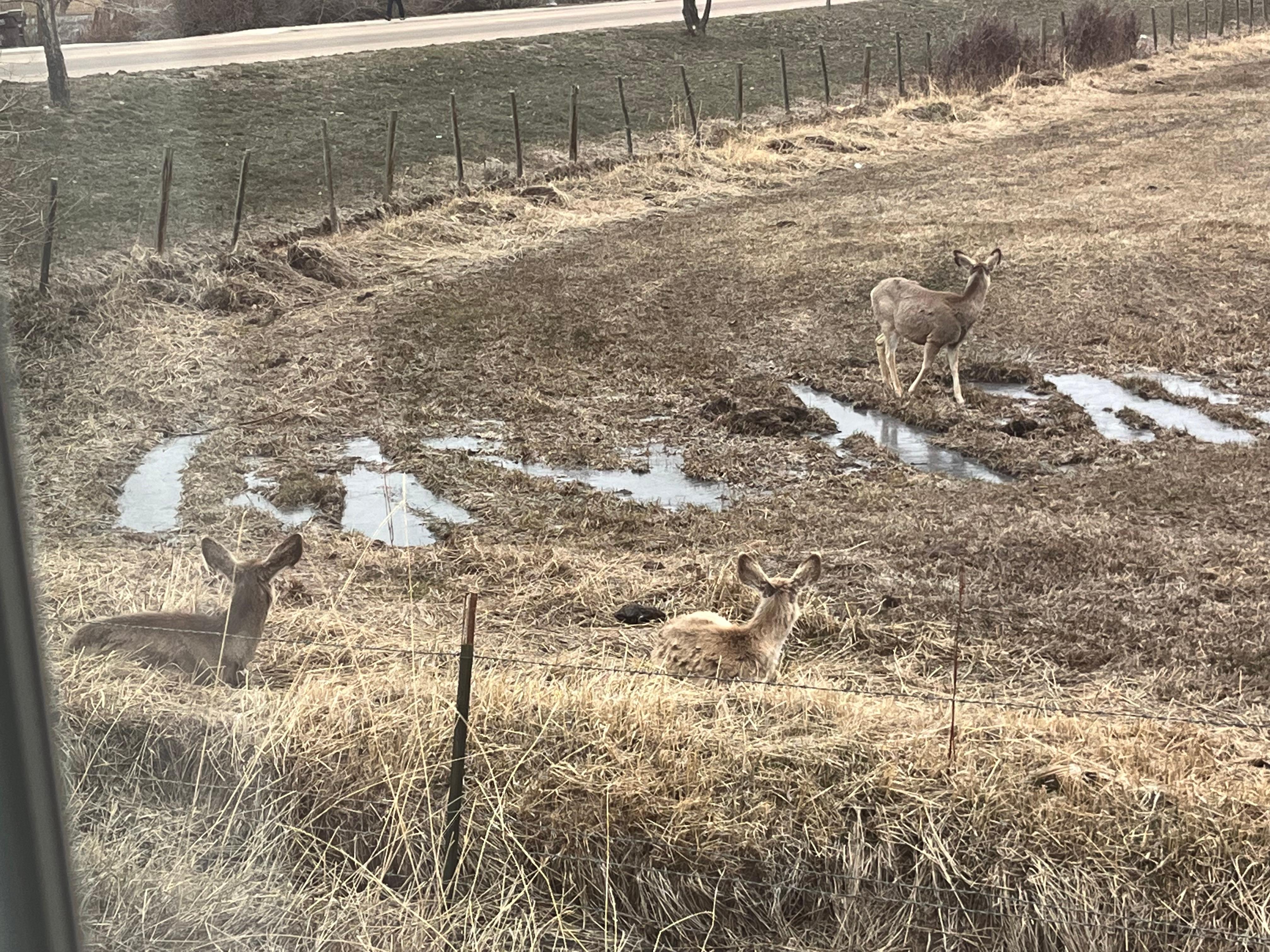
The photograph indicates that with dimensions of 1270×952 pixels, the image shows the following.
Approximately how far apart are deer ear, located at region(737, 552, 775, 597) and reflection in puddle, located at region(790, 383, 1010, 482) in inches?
121

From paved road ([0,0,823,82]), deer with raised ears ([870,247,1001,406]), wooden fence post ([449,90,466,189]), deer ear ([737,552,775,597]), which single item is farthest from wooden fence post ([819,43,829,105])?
deer ear ([737,552,775,597])

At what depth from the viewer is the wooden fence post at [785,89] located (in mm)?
21719

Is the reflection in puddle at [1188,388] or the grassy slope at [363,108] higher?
the grassy slope at [363,108]

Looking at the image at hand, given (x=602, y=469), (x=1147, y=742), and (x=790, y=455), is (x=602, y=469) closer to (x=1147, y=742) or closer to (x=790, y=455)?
(x=790, y=455)

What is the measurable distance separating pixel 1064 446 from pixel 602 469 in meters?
2.88

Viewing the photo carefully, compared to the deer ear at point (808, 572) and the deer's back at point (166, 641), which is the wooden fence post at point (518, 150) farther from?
the deer's back at point (166, 641)

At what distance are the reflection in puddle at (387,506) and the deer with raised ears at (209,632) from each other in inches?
73.5

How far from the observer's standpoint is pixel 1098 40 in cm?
2712

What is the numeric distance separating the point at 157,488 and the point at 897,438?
4620 millimetres

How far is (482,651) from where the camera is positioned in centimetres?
520

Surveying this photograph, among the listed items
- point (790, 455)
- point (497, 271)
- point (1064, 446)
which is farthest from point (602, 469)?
point (497, 271)

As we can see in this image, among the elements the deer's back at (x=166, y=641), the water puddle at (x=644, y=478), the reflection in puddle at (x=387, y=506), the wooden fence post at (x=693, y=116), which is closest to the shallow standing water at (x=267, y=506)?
the reflection in puddle at (x=387, y=506)

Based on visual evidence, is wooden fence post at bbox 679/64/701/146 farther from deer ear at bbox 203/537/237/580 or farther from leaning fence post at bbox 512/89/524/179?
deer ear at bbox 203/537/237/580

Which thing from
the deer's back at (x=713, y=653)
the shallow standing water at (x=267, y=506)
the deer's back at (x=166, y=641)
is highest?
the deer's back at (x=166, y=641)
